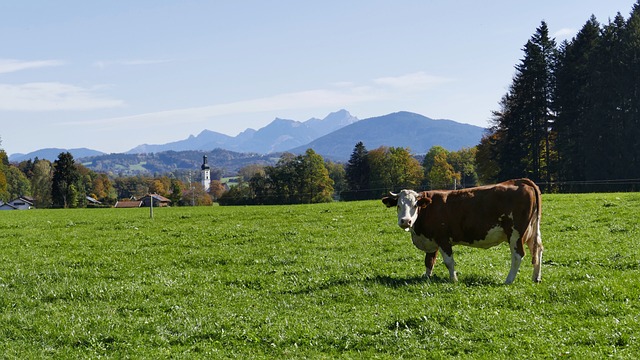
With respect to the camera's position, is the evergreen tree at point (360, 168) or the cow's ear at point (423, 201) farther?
the evergreen tree at point (360, 168)

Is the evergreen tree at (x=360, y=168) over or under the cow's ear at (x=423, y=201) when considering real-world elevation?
over

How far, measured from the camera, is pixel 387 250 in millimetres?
20688

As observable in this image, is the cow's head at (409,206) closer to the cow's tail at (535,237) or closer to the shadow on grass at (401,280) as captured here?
the shadow on grass at (401,280)

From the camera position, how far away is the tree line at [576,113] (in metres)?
69.1

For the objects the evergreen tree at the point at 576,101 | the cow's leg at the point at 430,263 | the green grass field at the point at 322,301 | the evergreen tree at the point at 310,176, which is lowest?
the green grass field at the point at 322,301

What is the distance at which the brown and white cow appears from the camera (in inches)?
550

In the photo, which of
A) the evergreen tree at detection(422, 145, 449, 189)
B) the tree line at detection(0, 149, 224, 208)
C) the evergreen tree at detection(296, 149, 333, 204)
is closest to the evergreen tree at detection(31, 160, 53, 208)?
the tree line at detection(0, 149, 224, 208)

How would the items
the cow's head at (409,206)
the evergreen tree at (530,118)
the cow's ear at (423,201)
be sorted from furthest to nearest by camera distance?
1. the evergreen tree at (530,118)
2. the cow's ear at (423,201)
3. the cow's head at (409,206)

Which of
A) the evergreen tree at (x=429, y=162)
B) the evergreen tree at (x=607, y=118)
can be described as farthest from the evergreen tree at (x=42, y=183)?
the evergreen tree at (x=607, y=118)

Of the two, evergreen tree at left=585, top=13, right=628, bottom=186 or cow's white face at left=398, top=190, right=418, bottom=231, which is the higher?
evergreen tree at left=585, top=13, right=628, bottom=186

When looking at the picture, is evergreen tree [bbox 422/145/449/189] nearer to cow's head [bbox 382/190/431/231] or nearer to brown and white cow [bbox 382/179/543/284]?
brown and white cow [bbox 382/179/543/284]

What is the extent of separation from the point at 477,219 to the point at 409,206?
5.75 ft

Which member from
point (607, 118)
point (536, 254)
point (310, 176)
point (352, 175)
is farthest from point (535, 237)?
point (352, 175)

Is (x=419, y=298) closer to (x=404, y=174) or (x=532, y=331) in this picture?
(x=532, y=331)
